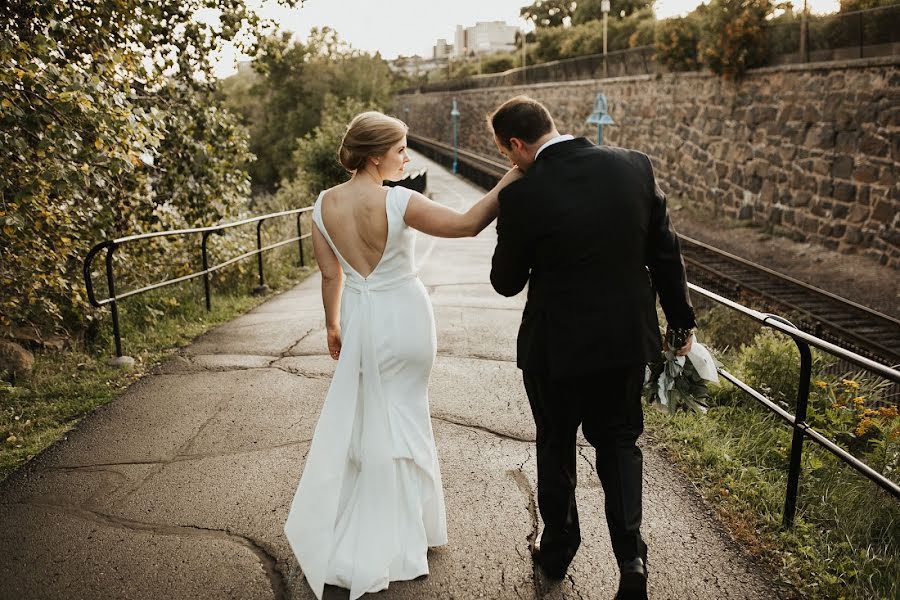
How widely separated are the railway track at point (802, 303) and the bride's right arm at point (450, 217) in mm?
6922

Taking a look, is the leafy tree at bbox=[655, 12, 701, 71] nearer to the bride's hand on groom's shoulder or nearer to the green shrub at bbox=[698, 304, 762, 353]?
the green shrub at bbox=[698, 304, 762, 353]

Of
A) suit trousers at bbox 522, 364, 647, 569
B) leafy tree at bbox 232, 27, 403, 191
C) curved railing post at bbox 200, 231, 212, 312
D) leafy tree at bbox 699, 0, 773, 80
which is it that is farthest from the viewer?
leafy tree at bbox 232, 27, 403, 191

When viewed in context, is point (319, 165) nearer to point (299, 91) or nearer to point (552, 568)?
point (552, 568)

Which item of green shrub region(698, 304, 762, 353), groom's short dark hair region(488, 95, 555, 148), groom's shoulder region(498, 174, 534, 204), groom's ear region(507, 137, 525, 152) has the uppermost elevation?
groom's short dark hair region(488, 95, 555, 148)

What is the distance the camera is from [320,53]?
49.2 metres

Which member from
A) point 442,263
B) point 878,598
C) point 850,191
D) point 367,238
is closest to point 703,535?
point 878,598

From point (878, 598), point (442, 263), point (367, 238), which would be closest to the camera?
point (878, 598)

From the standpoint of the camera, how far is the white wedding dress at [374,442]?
10.0 feet

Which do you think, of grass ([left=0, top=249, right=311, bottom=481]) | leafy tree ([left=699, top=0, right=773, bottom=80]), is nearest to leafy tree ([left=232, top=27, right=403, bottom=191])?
leafy tree ([left=699, top=0, right=773, bottom=80])

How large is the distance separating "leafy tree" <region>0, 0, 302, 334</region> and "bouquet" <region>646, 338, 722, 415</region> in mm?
4216

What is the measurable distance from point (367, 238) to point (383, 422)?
755mm

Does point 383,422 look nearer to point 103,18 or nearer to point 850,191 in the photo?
point 103,18

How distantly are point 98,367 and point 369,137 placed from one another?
420cm

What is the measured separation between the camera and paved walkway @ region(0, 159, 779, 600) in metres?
3.05
